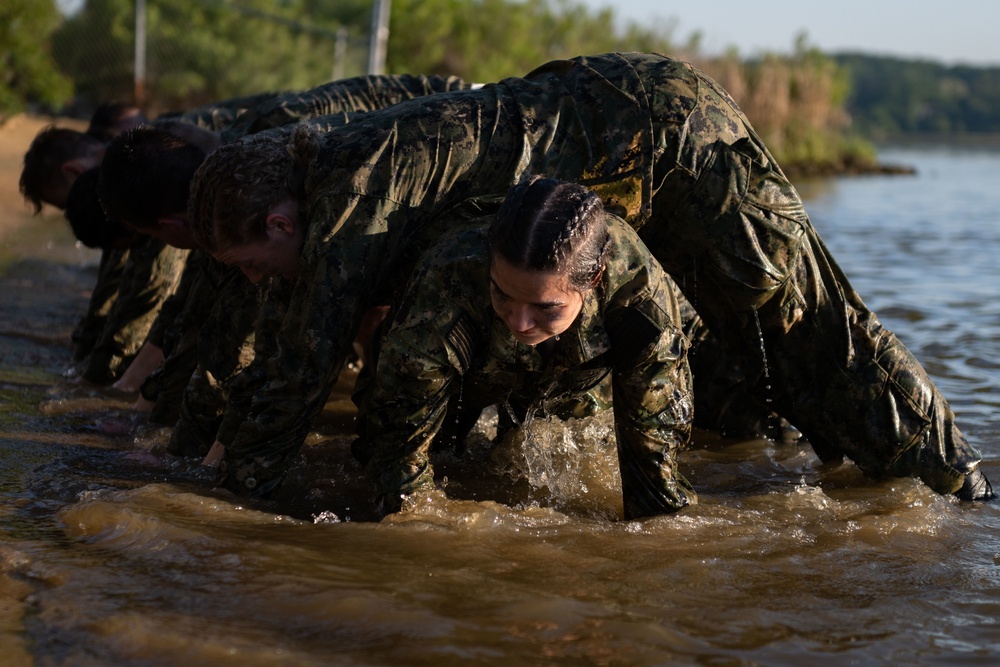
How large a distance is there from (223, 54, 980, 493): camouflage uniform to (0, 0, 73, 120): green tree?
11614 millimetres

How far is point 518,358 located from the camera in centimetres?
369

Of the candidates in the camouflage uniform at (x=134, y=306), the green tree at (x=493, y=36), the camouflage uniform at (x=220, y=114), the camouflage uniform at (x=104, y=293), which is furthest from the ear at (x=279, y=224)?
the green tree at (x=493, y=36)

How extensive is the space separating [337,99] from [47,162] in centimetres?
169

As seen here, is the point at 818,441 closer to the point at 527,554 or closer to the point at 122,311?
the point at 527,554

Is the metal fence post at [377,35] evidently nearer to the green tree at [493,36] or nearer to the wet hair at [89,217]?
the wet hair at [89,217]

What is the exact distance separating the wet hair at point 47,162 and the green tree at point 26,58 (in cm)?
858

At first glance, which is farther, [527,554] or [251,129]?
[251,129]

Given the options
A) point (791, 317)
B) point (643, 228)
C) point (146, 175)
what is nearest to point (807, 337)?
point (791, 317)

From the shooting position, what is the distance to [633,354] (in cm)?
358

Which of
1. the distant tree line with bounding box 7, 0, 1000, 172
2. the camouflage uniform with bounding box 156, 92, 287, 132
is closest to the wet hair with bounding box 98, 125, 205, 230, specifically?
the camouflage uniform with bounding box 156, 92, 287, 132

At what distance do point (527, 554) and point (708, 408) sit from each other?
191cm

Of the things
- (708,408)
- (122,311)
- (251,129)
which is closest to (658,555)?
(708,408)

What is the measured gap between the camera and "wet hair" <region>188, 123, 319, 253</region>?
3.76 meters

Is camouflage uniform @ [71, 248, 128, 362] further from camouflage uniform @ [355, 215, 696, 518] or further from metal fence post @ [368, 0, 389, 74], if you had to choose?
metal fence post @ [368, 0, 389, 74]
